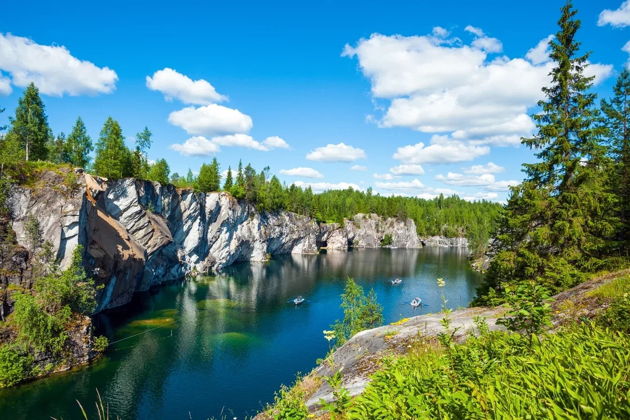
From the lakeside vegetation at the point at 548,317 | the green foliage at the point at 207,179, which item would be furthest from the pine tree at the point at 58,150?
the lakeside vegetation at the point at 548,317

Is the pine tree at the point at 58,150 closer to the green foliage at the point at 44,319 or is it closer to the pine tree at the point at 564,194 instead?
the green foliage at the point at 44,319

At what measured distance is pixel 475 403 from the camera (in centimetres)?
346

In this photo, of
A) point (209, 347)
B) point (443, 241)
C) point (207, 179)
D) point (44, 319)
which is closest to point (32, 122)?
point (207, 179)

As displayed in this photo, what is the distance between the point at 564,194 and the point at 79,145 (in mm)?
→ 79337

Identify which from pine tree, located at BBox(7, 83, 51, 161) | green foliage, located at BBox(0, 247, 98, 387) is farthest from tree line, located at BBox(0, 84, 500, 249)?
green foliage, located at BBox(0, 247, 98, 387)

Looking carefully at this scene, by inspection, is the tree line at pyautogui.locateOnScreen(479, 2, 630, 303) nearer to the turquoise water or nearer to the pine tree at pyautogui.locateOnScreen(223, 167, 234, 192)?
the turquoise water

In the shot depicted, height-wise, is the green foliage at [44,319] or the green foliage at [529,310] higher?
the green foliage at [529,310]

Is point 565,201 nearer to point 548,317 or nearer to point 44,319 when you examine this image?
point 548,317

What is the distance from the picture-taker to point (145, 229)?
5853cm

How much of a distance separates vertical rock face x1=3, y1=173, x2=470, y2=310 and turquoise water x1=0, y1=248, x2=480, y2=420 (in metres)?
6.50

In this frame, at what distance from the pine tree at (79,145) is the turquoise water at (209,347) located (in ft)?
100

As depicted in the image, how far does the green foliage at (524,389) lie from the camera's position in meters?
2.95

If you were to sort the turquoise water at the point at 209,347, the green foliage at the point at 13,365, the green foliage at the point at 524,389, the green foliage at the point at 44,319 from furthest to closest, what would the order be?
1. the green foliage at the point at 44,319
2. the green foliage at the point at 13,365
3. the turquoise water at the point at 209,347
4. the green foliage at the point at 524,389

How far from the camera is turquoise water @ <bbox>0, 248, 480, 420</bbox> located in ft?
84.9
